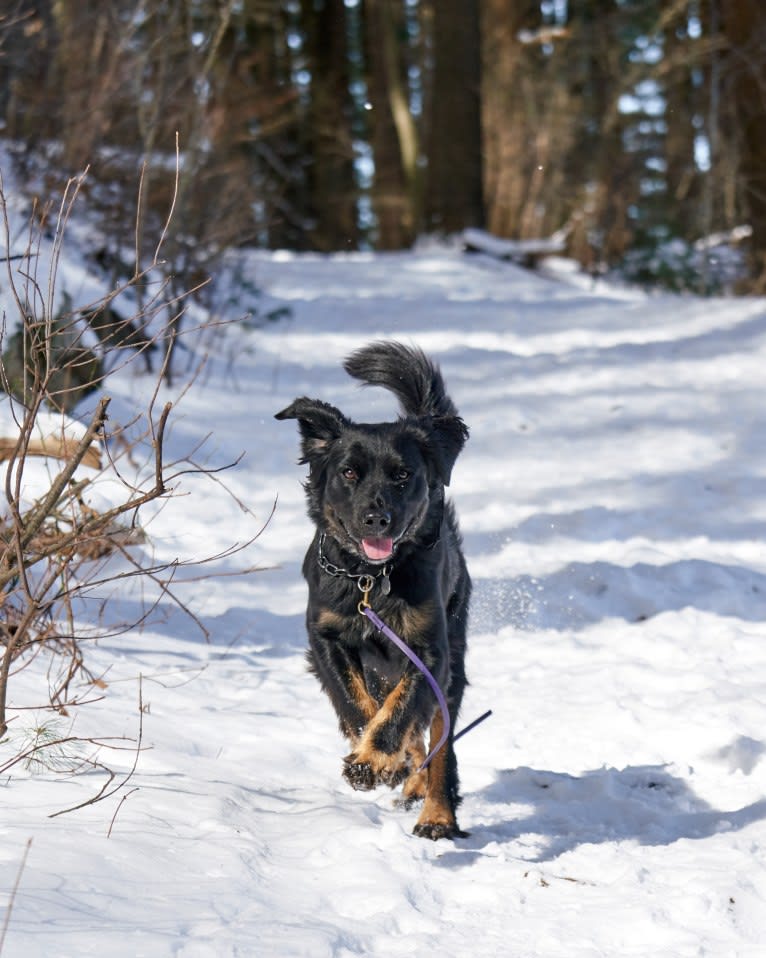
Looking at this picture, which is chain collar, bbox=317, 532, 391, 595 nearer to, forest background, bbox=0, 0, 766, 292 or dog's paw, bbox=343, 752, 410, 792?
dog's paw, bbox=343, 752, 410, 792

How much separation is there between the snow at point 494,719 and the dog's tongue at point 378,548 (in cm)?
79

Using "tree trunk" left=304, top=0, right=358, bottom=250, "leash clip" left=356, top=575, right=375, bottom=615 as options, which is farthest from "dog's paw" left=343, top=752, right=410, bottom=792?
"tree trunk" left=304, top=0, right=358, bottom=250

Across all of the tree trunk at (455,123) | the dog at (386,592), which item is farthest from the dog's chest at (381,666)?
the tree trunk at (455,123)

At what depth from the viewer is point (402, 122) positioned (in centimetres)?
2494

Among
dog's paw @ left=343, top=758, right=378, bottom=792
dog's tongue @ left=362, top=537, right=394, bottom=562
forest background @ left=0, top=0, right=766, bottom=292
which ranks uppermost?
forest background @ left=0, top=0, right=766, bottom=292

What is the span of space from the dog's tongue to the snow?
790 mm

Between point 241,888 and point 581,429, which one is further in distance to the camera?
point 581,429

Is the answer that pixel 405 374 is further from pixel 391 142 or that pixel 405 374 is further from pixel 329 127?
pixel 329 127

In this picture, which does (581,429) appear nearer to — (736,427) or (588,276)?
(736,427)

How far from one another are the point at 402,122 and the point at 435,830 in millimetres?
22606

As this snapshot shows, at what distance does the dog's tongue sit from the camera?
4.16 metres

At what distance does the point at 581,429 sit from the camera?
10172mm

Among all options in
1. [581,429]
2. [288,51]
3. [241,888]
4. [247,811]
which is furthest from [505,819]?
[288,51]

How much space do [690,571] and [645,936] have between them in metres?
4.11
